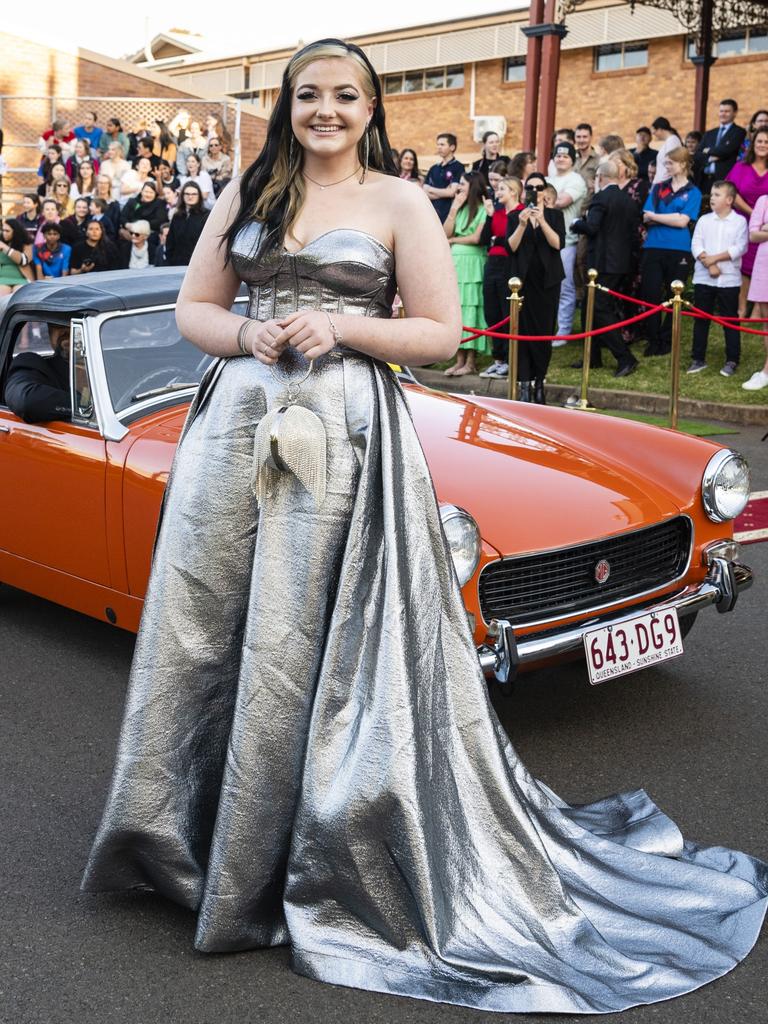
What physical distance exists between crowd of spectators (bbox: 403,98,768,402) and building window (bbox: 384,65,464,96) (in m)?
25.5

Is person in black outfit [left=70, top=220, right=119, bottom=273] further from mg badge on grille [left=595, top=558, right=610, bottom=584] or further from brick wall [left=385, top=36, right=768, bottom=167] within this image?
brick wall [left=385, top=36, right=768, bottom=167]

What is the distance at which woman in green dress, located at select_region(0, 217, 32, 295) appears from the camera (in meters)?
13.7

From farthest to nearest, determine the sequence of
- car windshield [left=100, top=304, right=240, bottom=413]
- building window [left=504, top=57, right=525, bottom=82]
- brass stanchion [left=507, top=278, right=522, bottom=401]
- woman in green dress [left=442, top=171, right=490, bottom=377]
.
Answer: building window [left=504, top=57, right=525, bottom=82] → woman in green dress [left=442, top=171, right=490, bottom=377] → brass stanchion [left=507, top=278, right=522, bottom=401] → car windshield [left=100, top=304, right=240, bottom=413]

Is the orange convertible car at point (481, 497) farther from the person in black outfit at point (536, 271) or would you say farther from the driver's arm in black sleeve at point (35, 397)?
the person in black outfit at point (536, 271)

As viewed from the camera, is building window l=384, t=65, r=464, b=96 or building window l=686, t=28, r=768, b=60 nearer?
building window l=686, t=28, r=768, b=60

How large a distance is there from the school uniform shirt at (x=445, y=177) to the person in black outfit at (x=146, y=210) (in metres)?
3.31

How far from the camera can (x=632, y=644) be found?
162 inches

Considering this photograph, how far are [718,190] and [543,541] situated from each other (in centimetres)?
847

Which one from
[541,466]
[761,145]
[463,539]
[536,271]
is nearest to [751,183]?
[761,145]

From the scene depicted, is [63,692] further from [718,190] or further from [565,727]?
[718,190]

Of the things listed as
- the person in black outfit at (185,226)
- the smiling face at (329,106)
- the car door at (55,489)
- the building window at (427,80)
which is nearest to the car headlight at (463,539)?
the smiling face at (329,106)

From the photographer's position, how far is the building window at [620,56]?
3253cm

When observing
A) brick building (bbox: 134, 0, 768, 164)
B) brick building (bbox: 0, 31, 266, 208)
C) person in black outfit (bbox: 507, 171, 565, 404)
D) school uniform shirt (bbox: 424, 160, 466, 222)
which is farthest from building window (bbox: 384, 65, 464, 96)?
person in black outfit (bbox: 507, 171, 565, 404)

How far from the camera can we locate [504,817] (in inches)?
114
